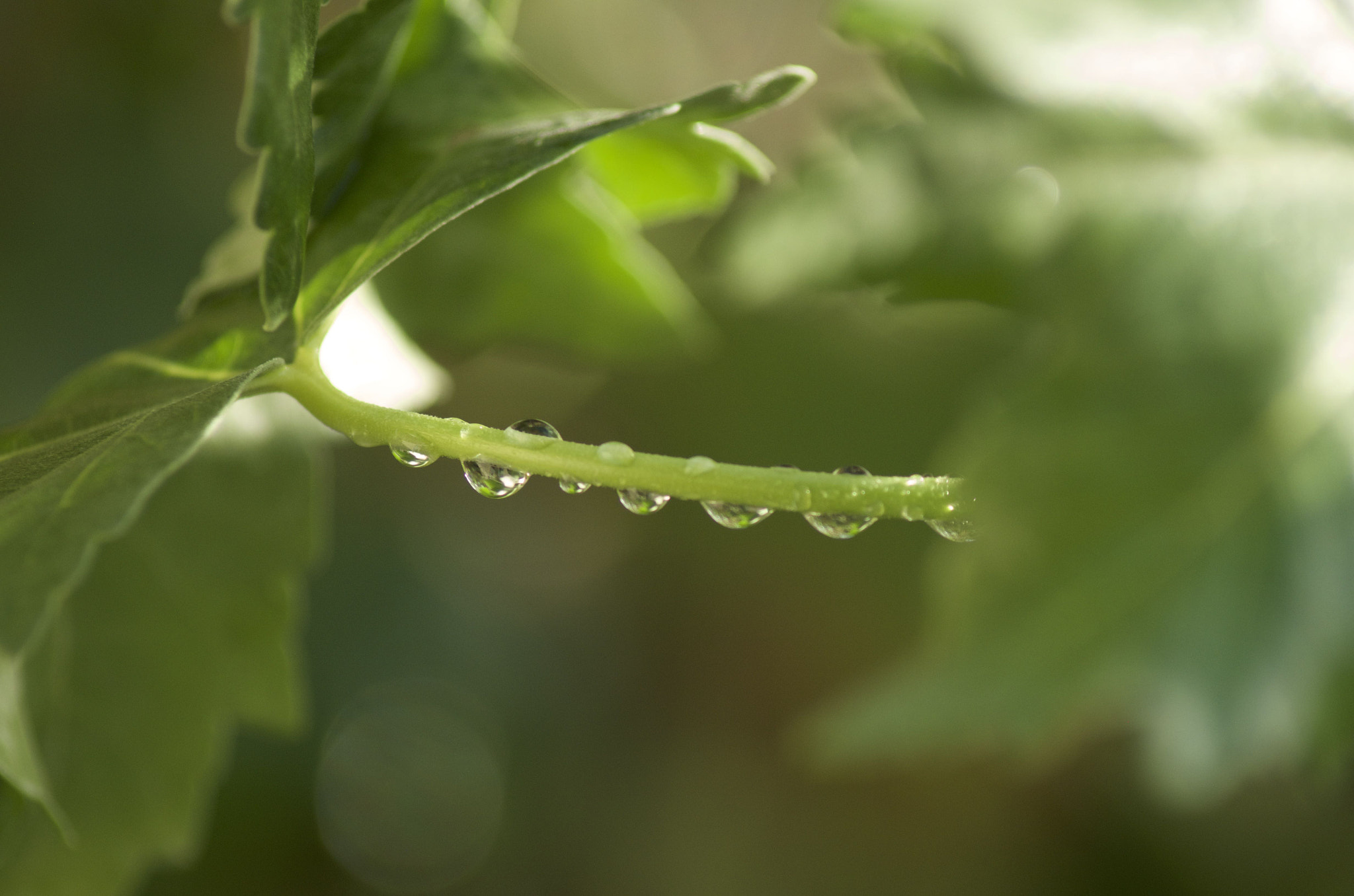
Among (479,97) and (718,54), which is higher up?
(718,54)

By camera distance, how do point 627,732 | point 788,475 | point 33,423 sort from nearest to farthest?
point 788,475, point 33,423, point 627,732

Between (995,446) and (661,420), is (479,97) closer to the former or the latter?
(995,446)

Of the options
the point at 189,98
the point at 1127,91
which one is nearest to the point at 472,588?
the point at 189,98

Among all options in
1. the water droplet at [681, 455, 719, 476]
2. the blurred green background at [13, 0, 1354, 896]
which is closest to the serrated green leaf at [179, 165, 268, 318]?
the water droplet at [681, 455, 719, 476]

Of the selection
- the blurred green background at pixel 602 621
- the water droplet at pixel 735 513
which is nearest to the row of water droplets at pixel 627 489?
the water droplet at pixel 735 513

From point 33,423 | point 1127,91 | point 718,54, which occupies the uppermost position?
point 718,54

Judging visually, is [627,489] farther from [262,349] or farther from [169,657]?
[169,657]

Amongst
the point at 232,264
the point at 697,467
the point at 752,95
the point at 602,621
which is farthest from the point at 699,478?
the point at 602,621

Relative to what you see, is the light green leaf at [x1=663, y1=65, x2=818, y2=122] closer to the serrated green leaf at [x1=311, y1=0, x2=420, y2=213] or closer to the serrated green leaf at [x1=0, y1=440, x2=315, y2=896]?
the serrated green leaf at [x1=311, y1=0, x2=420, y2=213]
